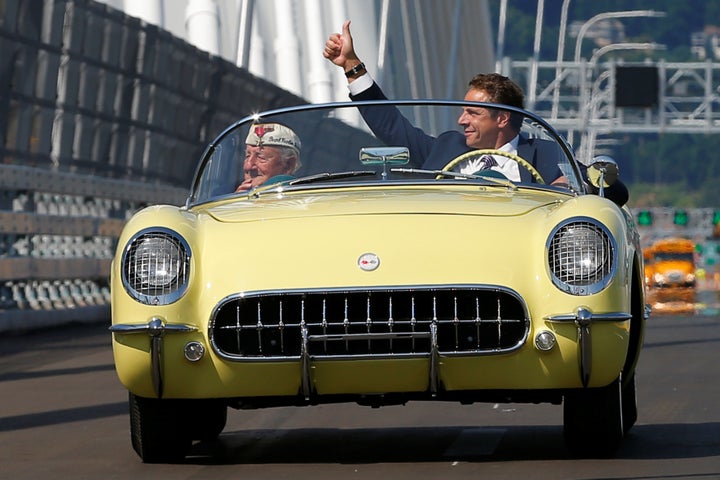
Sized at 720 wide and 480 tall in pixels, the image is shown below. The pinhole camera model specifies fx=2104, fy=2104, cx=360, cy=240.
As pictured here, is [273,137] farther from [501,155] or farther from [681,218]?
[681,218]

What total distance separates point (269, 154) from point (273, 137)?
3.3 inches

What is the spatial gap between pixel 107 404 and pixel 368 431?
1850 millimetres

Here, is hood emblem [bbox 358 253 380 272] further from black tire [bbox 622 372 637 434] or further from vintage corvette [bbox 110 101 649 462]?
black tire [bbox 622 372 637 434]

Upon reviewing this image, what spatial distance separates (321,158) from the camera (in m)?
8.05

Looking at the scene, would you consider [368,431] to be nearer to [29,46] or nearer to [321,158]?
[321,158]

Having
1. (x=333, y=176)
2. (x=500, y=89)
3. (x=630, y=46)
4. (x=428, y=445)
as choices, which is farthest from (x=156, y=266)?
(x=630, y=46)

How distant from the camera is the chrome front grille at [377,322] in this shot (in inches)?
259

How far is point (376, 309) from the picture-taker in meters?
6.64

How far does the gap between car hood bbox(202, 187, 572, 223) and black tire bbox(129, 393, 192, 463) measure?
66 cm

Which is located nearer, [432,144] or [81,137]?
[432,144]

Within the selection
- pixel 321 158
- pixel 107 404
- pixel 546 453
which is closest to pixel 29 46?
pixel 107 404

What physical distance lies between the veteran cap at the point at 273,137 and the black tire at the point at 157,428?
4.58ft

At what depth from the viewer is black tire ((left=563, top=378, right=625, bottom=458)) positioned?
22.7ft

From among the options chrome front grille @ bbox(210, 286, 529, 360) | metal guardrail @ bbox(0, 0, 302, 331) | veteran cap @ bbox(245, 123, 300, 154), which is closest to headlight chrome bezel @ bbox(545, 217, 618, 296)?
chrome front grille @ bbox(210, 286, 529, 360)
